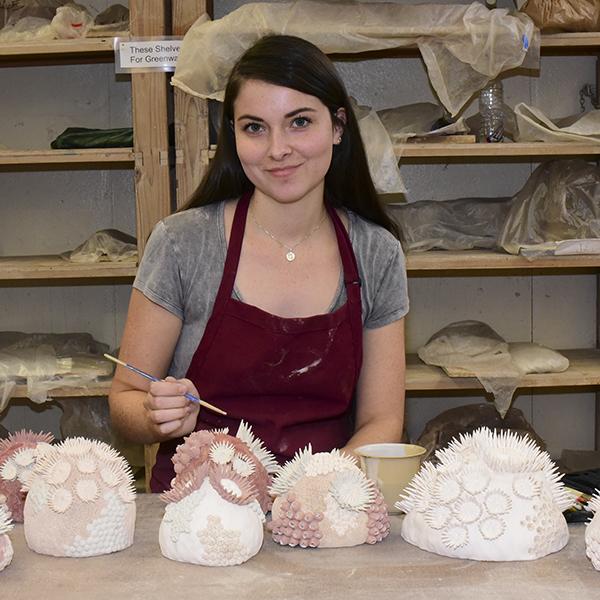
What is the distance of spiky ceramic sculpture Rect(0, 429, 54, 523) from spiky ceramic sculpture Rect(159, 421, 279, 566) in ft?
0.70

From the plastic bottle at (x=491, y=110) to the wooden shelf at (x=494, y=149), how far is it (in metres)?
0.09

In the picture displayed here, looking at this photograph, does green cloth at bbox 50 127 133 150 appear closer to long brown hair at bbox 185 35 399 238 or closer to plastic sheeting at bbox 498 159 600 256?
long brown hair at bbox 185 35 399 238

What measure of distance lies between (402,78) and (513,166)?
17.5 inches

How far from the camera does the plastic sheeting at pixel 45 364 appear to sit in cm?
265

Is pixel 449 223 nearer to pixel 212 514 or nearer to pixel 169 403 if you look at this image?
pixel 169 403

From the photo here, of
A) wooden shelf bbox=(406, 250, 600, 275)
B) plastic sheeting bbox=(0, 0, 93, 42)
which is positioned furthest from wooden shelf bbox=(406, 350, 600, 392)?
plastic sheeting bbox=(0, 0, 93, 42)

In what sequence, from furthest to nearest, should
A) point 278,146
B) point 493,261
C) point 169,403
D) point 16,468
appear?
point 493,261
point 278,146
point 169,403
point 16,468

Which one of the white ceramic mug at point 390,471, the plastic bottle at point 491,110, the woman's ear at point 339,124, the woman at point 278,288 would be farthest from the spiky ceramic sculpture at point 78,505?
the plastic bottle at point 491,110

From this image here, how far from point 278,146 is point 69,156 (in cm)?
114

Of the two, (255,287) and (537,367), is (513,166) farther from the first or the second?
(255,287)

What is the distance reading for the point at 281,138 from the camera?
1648 mm

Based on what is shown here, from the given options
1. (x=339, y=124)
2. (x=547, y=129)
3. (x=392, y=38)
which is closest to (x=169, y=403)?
(x=339, y=124)

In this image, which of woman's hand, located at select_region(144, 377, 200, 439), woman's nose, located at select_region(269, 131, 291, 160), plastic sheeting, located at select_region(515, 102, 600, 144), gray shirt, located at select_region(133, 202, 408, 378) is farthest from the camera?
plastic sheeting, located at select_region(515, 102, 600, 144)

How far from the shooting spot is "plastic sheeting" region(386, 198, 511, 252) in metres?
2.78
